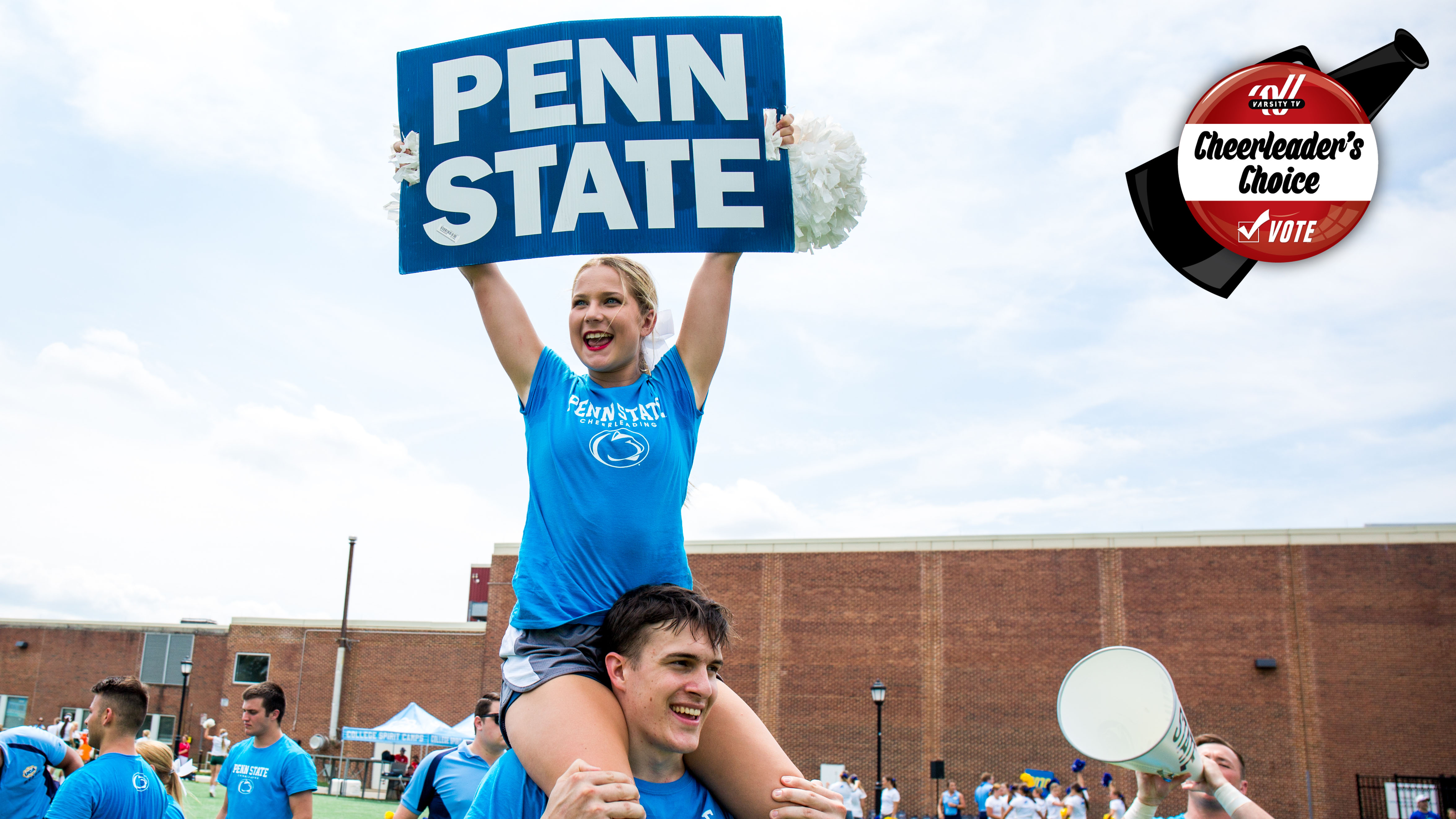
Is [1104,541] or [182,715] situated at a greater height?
[1104,541]

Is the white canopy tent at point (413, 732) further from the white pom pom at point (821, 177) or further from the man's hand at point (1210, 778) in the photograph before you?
the white pom pom at point (821, 177)

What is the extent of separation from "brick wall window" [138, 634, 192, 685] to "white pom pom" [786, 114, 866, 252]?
152ft

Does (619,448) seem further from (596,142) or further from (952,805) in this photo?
(952,805)

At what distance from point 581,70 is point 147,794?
5.88 metres

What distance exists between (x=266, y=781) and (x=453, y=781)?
1.85 meters

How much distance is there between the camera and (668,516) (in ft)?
9.98

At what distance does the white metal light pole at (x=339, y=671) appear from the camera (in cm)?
3809

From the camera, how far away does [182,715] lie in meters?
33.5

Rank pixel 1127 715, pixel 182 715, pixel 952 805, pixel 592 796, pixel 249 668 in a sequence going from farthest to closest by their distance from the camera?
pixel 249 668
pixel 182 715
pixel 952 805
pixel 1127 715
pixel 592 796

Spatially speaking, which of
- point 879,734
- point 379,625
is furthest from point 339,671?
point 879,734

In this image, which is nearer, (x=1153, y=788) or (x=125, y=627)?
(x=1153, y=788)

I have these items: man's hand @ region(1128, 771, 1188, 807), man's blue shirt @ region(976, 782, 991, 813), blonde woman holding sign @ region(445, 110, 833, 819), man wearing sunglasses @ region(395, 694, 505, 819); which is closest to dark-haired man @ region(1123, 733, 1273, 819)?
man's hand @ region(1128, 771, 1188, 807)

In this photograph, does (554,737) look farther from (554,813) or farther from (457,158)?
(457,158)

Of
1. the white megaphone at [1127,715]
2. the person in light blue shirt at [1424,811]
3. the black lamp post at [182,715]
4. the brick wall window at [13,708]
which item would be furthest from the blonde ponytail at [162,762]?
the brick wall window at [13,708]
